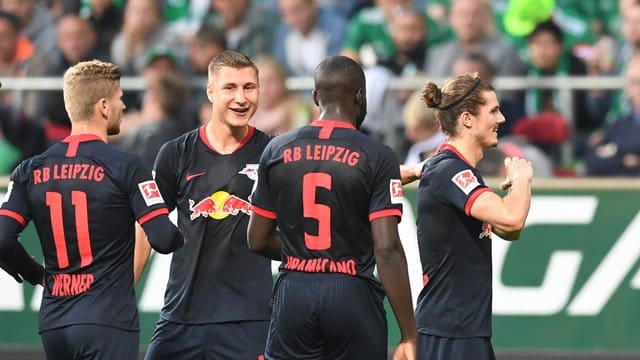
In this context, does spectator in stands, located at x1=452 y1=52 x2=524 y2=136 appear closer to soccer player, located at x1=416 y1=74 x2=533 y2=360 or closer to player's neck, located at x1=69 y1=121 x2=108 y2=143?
soccer player, located at x1=416 y1=74 x2=533 y2=360

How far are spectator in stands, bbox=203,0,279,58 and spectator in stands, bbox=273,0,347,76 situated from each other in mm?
104

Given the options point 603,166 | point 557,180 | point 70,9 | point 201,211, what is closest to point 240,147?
point 201,211

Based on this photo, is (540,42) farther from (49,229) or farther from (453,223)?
(49,229)

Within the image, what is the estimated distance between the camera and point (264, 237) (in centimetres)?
627

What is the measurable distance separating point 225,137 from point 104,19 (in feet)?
19.2

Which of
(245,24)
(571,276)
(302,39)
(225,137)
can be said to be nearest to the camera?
(225,137)

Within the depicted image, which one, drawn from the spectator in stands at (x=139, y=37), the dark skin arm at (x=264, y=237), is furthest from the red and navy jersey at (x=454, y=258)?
the spectator in stands at (x=139, y=37)

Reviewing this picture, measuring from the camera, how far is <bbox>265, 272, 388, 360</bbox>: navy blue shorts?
6.01m

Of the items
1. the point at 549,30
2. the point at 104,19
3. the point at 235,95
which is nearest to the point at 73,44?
the point at 104,19

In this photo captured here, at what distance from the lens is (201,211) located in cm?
690

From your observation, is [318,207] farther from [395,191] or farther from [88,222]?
[88,222]

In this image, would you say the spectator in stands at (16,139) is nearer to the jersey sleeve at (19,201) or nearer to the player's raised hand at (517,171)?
the jersey sleeve at (19,201)

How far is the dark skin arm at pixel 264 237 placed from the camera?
6246mm

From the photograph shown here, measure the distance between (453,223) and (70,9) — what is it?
7.26m
